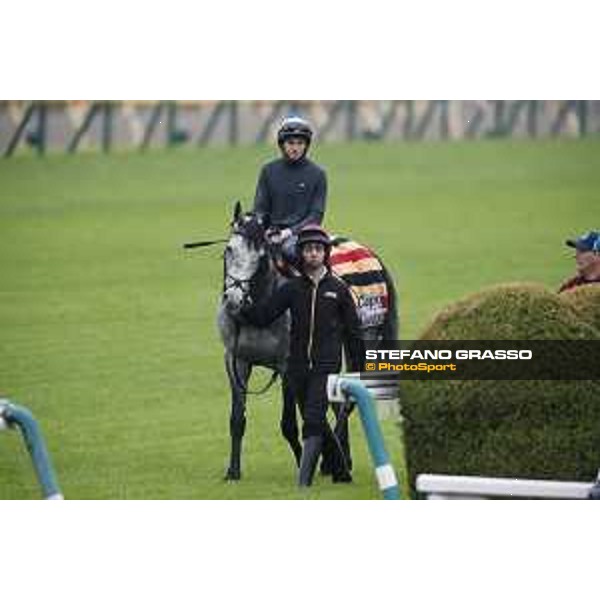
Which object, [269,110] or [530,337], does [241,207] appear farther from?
[530,337]

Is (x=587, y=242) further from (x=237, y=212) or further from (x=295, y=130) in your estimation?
(x=237, y=212)

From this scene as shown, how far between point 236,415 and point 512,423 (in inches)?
78.0

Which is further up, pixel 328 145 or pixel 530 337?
pixel 328 145

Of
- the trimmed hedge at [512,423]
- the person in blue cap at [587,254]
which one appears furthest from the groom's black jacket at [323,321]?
the person in blue cap at [587,254]

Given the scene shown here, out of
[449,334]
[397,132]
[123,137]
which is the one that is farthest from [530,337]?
[123,137]

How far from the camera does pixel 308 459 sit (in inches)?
608

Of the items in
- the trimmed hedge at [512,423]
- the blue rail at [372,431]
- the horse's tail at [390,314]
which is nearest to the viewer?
the blue rail at [372,431]

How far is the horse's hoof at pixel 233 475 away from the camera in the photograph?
51.7ft

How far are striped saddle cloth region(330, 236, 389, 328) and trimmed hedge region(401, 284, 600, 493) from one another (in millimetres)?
1250

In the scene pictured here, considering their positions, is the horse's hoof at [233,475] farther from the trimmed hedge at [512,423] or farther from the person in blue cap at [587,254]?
the person in blue cap at [587,254]

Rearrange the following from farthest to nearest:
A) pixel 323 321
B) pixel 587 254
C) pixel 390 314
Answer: pixel 390 314
pixel 587 254
pixel 323 321

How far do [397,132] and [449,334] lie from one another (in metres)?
1.48

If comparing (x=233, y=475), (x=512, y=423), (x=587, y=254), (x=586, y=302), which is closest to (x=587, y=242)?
(x=587, y=254)

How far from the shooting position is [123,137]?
627 inches
